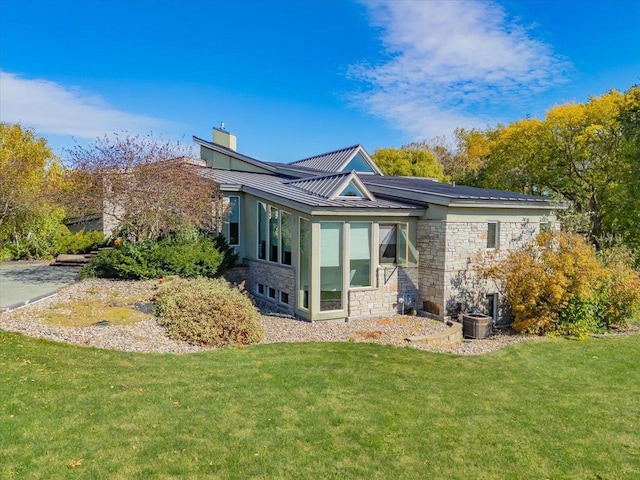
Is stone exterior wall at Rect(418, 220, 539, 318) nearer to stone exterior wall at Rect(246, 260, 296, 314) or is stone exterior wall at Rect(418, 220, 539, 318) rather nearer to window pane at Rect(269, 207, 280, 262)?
stone exterior wall at Rect(246, 260, 296, 314)

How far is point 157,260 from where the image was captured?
1638 cm

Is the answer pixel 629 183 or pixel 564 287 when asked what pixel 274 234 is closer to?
pixel 564 287

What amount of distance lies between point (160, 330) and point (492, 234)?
1258 cm

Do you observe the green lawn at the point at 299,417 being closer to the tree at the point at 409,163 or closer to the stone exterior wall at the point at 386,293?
the stone exterior wall at the point at 386,293

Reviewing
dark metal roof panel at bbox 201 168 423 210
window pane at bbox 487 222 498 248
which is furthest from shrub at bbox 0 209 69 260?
window pane at bbox 487 222 498 248

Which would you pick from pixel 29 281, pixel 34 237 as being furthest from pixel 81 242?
pixel 29 281

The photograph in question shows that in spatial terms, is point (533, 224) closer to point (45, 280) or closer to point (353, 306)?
point (353, 306)

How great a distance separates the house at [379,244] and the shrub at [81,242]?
1324cm

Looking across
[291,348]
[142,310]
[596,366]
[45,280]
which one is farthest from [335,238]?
[45,280]

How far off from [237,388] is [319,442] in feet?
7.76

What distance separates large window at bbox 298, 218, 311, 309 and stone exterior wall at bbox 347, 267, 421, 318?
5.28 feet

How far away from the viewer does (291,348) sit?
1095 centimetres

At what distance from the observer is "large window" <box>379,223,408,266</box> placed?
15.7 metres

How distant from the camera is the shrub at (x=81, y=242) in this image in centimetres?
2444
